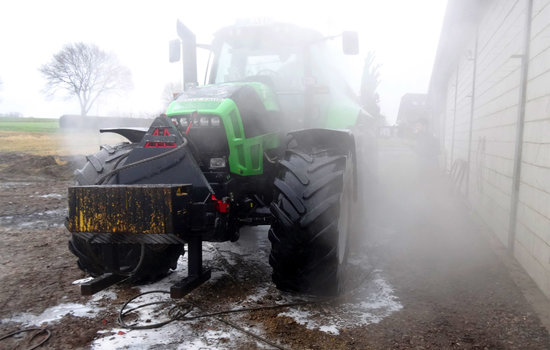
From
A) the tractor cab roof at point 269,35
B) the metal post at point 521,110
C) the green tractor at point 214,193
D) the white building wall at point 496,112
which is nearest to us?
the green tractor at point 214,193

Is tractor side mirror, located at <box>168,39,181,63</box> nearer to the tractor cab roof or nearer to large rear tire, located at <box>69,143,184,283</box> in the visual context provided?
the tractor cab roof

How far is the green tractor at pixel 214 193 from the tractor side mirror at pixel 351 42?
0.02 metres

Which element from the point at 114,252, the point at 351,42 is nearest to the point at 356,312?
the point at 114,252

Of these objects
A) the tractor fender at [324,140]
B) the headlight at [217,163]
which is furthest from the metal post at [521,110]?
the headlight at [217,163]

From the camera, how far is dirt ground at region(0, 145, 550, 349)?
295 cm

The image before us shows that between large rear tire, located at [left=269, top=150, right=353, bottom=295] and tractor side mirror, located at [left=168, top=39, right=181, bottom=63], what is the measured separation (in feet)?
7.78

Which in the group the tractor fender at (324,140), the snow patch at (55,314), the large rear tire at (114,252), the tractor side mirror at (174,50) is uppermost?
the tractor side mirror at (174,50)

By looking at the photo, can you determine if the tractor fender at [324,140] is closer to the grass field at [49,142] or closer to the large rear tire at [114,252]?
the large rear tire at [114,252]

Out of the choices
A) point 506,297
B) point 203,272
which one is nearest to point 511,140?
point 506,297

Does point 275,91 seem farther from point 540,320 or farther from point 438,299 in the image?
point 540,320

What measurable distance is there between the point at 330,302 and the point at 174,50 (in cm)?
341

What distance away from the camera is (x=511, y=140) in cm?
518

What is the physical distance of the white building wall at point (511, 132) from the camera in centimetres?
391

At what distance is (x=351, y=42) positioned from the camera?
478cm
